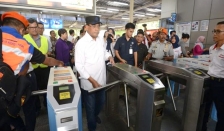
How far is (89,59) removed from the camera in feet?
4.27

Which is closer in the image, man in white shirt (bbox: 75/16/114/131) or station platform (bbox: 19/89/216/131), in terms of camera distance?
man in white shirt (bbox: 75/16/114/131)

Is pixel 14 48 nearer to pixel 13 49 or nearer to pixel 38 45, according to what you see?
pixel 13 49

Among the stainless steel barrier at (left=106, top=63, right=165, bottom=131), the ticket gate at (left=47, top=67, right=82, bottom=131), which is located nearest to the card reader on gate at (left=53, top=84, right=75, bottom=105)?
the ticket gate at (left=47, top=67, right=82, bottom=131)

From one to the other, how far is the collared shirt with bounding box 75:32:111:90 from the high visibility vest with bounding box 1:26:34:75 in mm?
452

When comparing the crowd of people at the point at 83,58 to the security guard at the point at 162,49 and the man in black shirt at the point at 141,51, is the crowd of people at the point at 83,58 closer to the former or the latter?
the security guard at the point at 162,49

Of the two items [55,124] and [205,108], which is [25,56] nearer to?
[55,124]

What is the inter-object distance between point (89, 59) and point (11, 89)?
0.66 meters

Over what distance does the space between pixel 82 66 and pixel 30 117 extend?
0.66 m

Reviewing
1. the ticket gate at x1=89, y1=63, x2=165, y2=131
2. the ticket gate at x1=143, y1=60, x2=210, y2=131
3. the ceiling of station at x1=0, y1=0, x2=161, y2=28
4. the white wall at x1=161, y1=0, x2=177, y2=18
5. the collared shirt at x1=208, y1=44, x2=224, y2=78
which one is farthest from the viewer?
the white wall at x1=161, y1=0, x2=177, y2=18

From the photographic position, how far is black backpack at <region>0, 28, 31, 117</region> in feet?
2.43

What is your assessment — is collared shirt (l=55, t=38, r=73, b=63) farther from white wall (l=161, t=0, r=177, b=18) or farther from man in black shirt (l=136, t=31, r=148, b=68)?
white wall (l=161, t=0, r=177, b=18)

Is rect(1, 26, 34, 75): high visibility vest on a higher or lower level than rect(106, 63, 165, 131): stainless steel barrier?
higher

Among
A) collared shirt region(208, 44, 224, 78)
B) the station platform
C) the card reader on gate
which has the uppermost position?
collared shirt region(208, 44, 224, 78)

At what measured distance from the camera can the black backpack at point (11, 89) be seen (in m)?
0.74
